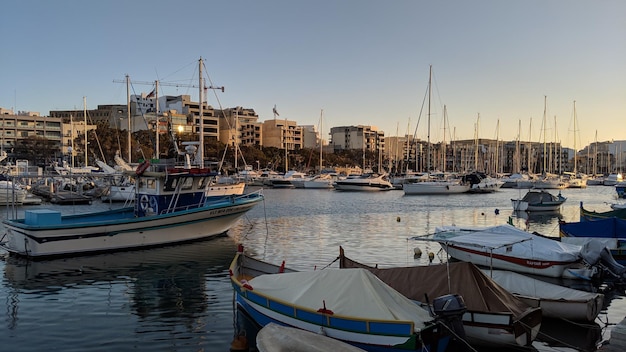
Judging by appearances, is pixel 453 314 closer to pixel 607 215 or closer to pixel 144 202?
pixel 144 202

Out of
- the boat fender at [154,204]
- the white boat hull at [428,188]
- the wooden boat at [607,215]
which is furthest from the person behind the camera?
the white boat hull at [428,188]

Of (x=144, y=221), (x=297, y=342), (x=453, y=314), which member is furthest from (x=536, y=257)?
(x=144, y=221)

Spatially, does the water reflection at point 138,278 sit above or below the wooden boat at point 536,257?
below

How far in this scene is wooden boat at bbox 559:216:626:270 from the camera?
77.7 feet

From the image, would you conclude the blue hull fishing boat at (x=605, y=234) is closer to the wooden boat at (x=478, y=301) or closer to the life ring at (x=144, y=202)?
the wooden boat at (x=478, y=301)

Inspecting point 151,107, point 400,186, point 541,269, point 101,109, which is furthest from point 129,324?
point 101,109

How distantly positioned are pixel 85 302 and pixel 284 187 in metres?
94.3

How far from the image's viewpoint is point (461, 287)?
44.5 feet

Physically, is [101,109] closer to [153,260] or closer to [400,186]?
[400,186]

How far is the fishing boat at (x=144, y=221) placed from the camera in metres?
25.6

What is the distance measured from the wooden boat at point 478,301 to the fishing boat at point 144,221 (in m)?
17.5

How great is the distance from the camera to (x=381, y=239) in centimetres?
3438

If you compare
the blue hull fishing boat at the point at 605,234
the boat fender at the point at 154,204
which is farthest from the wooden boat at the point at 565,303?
the boat fender at the point at 154,204

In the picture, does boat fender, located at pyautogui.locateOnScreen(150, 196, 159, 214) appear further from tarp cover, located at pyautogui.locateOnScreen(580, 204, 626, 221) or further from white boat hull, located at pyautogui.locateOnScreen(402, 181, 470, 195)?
white boat hull, located at pyautogui.locateOnScreen(402, 181, 470, 195)
